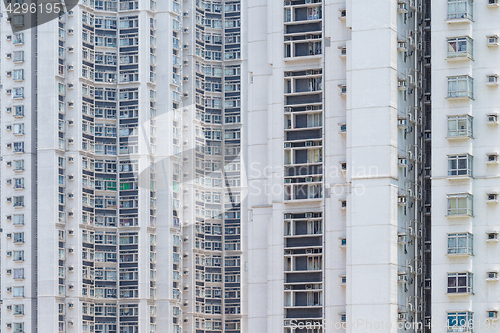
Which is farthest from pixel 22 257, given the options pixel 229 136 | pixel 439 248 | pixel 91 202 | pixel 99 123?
pixel 439 248

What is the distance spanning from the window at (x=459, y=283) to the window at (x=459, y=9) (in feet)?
38.9

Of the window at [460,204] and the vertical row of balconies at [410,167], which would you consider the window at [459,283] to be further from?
the window at [460,204]

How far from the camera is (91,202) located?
8431 cm

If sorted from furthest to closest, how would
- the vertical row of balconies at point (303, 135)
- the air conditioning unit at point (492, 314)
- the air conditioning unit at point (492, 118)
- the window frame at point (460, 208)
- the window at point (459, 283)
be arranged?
1. the vertical row of balconies at point (303, 135)
2. the air conditioning unit at point (492, 118)
3. the window frame at point (460, 208)
4. the window at point (459, 283)
5. the air conditioning unit at point (492, 314)

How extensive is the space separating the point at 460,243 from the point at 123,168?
134ft

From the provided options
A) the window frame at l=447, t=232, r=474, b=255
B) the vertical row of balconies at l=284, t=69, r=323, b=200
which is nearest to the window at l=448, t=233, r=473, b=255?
the window frame at l=447, t=232, r=474, b=255

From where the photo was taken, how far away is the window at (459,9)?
51875 mm

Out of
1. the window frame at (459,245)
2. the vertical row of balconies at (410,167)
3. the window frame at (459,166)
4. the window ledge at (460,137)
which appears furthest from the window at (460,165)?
the window frame at (459,245)

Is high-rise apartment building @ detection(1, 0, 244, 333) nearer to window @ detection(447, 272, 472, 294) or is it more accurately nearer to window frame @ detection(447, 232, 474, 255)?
window @ detection(447, 272, 472, 294)

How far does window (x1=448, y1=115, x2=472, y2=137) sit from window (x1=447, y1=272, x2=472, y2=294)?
→ 6.34 metres

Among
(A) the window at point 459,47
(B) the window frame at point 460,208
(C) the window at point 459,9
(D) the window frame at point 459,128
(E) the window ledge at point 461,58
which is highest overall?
(C) the window at point 459,9

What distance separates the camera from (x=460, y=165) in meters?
50.9

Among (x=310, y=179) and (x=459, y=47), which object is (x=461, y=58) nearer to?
(x=459, y=47)

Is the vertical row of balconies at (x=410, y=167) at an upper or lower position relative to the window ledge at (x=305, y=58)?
lower
